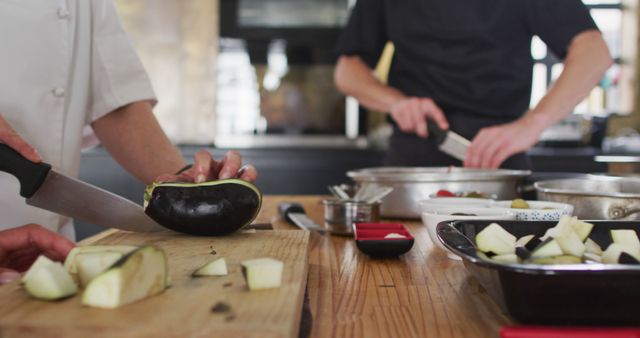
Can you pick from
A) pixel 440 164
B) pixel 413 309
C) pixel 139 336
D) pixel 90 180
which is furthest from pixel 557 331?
pixel 90 180

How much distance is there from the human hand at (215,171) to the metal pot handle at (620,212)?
23.8 inches

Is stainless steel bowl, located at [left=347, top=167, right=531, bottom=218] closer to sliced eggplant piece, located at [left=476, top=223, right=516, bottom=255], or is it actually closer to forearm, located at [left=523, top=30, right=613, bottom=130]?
forearm, located at [left=523, top=30, right=613, bottom=130]

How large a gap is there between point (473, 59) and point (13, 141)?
4.79 ft

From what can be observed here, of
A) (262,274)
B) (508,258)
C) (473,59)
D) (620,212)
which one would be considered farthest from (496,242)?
(473,59)

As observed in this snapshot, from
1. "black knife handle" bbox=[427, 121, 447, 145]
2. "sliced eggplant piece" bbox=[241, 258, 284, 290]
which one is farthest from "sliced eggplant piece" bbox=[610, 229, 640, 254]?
"black knife handle" bbox=[427, 121, 447, 145]

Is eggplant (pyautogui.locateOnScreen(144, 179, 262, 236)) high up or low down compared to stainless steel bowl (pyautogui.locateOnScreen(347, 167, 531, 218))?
up

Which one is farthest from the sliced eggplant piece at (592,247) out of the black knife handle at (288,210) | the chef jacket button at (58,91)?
the chef jacket button at (58,91)

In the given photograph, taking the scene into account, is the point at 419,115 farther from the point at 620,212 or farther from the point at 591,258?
the point at 591,258

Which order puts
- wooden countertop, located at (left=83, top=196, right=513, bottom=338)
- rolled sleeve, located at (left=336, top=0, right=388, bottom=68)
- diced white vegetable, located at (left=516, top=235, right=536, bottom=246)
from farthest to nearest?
rolled sleeve, located at (left=336, top=0, right=388, bottom=68), diced white vegetable, located at (left=516, top=235, right=536, bottom=246), wooden countertop, located at (left=83, top=196, right=513, bottom=338)

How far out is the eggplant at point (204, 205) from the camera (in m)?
0.97

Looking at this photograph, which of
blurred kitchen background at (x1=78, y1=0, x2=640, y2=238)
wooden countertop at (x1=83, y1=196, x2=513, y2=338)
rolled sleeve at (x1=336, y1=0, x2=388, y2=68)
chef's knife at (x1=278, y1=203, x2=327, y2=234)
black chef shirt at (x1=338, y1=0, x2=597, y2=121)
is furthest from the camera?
blurred kitchen background at (x1=78, y1=0, x2=640, y2=238)

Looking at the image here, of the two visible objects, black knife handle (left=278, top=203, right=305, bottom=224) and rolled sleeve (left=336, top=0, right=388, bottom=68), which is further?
rolled sleeve (left=336, top=0, right=388, bottom=68)

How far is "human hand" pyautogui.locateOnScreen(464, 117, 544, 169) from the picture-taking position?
170 centimetres

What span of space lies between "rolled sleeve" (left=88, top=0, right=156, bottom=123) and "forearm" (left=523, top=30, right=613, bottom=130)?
3.47ft
